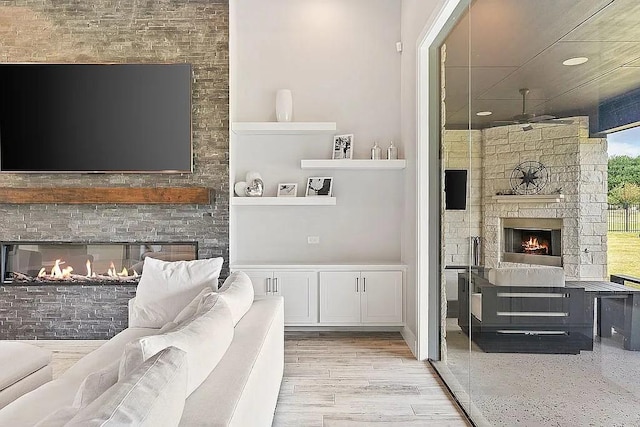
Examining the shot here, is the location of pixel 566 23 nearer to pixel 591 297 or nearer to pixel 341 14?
pixel 591 297

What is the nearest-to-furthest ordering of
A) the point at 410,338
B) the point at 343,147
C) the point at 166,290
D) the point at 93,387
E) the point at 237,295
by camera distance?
the point at 93,387
the point at 237,295
the point at 166,290
the point at 410,338
the point at 343,147

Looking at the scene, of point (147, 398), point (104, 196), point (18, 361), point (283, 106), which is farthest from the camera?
point (283, 106)

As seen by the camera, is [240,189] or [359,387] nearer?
[359,387]

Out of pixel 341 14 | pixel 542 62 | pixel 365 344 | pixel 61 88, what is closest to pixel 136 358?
pixel 542 62

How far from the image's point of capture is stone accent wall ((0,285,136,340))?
4723mm

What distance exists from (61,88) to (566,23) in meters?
4.47

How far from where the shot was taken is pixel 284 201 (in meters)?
4.85

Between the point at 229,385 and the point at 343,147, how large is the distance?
3530 mm

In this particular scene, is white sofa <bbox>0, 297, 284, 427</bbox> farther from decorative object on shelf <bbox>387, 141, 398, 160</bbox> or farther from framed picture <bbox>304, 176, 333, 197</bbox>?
decorative object on shelf <bbox>387, 141, 398, 160</bbox>

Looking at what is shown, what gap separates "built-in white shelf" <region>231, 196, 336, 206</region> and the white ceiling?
1.83m

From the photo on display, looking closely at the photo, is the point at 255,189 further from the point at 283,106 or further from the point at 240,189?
the point at 283,106

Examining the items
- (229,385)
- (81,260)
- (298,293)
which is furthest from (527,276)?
(81,260)

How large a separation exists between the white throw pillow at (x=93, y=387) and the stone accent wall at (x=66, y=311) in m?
3.40

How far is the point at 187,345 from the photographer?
1723mm
